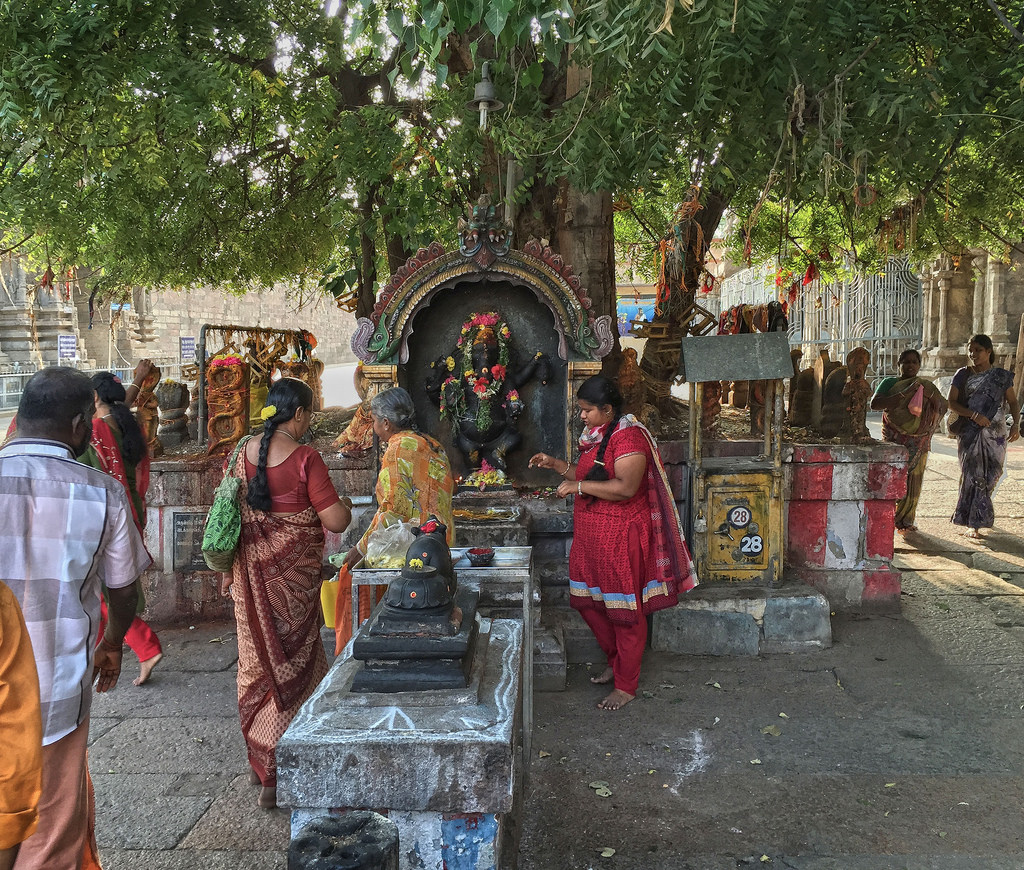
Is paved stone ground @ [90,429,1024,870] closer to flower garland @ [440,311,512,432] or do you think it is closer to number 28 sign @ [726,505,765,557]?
number 28 sign @ [726,505,765,557]

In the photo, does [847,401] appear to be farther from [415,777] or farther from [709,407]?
[415,777]

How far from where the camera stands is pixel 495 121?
6660mm

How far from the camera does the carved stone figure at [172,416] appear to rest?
7.99 m

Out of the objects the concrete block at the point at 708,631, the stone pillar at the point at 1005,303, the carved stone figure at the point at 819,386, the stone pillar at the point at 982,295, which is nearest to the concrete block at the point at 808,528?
the concrete block at the point at 708,631

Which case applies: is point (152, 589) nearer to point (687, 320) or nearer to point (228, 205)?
point (228, 205)

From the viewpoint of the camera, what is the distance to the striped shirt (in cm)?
248

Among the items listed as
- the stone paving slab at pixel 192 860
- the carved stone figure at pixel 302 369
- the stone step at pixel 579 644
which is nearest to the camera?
the stone paving slab at pixel 192 860

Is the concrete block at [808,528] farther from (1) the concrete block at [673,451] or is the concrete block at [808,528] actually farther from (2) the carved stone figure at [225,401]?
(2) the carved stone figure at [225,401]

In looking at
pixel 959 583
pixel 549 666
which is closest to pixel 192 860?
pixel 549 666

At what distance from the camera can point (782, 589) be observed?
225 inches

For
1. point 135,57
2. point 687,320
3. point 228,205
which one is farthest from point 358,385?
point 135,57

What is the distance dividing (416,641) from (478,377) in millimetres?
3950

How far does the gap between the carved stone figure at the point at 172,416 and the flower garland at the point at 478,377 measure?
3039mm

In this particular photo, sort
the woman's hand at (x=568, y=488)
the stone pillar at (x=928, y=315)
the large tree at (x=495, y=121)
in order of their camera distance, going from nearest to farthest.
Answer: the large tree at (x=495, y=121)
the woman's hand at (x=568, y=488)
the stone pillar at (x=928, y=315)
